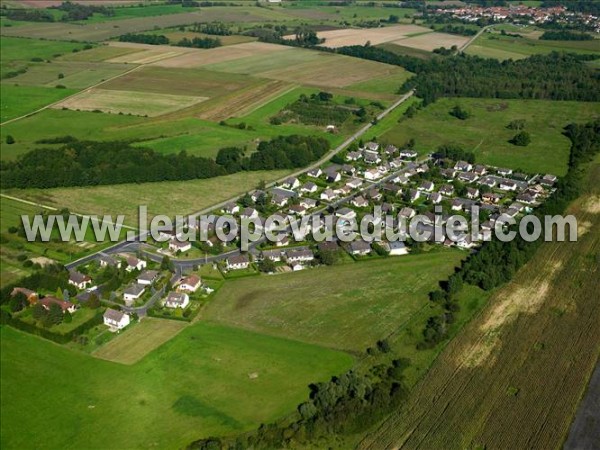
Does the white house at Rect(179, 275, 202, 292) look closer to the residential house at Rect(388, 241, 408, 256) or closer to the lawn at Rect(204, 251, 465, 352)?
the lawn at Rect(204, 251, 465, 352)

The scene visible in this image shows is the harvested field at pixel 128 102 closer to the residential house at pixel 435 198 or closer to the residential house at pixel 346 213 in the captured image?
the residential house at pixel 346 213

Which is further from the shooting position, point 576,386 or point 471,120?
point 471,120

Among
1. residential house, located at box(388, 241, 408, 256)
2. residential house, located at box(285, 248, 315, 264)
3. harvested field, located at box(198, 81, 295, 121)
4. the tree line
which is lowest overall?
residential house, located at box(388, 241, 408, 256)

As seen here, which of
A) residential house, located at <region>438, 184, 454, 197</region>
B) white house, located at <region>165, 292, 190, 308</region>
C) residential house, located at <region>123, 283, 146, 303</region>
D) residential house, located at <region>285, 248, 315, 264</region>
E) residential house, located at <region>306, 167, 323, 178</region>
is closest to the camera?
white house, located at <region>165, 292, 190, 308</region>

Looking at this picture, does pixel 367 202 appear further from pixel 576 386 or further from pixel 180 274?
pixel 576 386

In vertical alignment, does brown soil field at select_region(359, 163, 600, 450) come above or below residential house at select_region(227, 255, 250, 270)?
below

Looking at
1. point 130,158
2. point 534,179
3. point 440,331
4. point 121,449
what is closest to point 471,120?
point 534,179

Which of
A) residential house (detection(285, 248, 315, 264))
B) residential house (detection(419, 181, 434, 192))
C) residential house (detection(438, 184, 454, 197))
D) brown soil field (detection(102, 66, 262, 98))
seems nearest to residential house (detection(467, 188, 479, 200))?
residential house (detection(438, 184, 454, 197))
